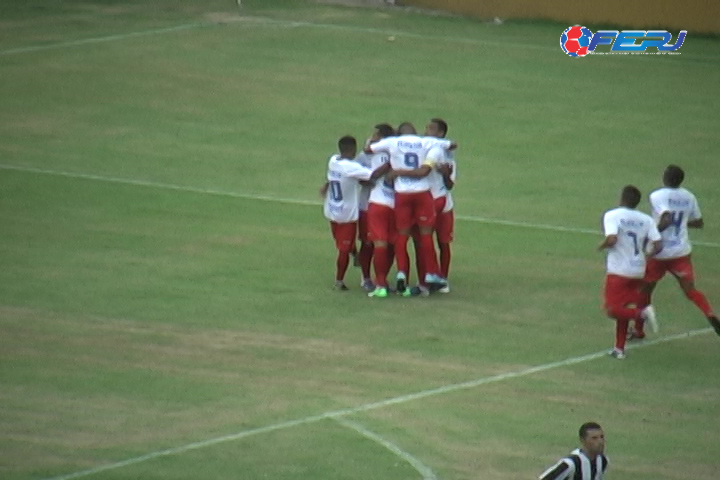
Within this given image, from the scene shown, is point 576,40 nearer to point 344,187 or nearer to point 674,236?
point 344,187

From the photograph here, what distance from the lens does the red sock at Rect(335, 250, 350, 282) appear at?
1777 centimetres

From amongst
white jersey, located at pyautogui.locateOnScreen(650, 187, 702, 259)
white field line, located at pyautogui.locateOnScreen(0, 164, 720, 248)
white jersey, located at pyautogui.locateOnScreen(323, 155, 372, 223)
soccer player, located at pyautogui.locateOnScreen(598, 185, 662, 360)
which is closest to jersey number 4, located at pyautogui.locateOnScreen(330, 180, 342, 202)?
white jersey, located at pyautogui.locateOnScreen(323, 155, 372, 223)

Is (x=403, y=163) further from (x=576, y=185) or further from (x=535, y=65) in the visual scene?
(x=535, y=65)

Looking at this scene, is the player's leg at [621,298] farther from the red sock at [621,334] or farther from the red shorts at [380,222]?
the red shorts at [380,222]

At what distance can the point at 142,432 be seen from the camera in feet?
45.4

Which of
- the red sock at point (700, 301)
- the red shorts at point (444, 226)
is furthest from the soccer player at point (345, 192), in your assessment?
the red sock at point (700, 301)

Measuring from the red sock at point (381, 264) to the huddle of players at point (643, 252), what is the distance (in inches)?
107

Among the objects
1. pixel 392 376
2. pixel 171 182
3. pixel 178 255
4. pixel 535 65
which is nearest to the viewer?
pixel 392 376

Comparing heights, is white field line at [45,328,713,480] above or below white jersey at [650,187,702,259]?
below

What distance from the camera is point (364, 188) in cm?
1798

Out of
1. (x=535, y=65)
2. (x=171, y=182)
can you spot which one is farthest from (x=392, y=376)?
(x=535, y=65)

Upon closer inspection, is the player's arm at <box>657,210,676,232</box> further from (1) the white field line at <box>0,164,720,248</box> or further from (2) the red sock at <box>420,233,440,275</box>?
(1) the white field line at <box>0,164,720,248</box>

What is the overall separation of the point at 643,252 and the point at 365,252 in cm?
370

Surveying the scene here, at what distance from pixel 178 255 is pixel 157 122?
25.9 feet
